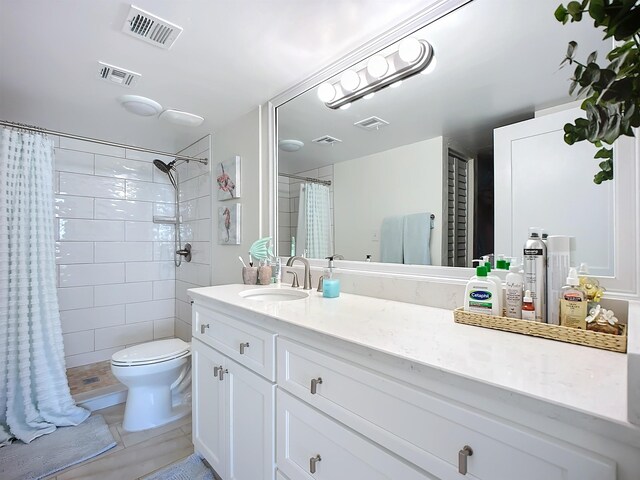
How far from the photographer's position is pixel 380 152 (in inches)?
57.6

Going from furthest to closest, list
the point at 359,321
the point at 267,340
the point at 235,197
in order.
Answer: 1. the point at 235,197
2. the point at 267,340
3. the point at 359,321

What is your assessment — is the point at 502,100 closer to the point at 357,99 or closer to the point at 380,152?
the point at 380,152

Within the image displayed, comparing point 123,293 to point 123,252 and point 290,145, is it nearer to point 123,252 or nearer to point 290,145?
point 123,252

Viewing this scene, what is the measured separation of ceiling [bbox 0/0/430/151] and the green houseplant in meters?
0.94

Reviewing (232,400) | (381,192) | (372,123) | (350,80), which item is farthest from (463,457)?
(350,80)

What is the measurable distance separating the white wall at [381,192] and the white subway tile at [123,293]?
2.19 m

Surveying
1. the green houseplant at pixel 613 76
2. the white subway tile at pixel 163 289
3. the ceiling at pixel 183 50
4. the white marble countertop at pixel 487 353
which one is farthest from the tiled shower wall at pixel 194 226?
the green houseplant at pixel 613 76

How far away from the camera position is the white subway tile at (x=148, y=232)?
2.84 meters

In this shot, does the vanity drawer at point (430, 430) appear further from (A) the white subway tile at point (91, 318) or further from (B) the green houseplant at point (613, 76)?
(A) the white subway tile at point (91, 318)

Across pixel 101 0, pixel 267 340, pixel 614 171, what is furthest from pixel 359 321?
pixel 101 0

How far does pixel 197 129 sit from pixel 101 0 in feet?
4.33

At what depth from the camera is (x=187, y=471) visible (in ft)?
5.06

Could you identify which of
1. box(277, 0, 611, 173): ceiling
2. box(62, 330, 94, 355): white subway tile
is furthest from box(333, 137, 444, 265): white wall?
box(62, 330, 94, 355): white subway tile

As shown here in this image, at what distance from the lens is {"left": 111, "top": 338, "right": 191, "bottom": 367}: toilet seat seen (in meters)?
1.85
